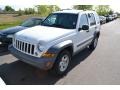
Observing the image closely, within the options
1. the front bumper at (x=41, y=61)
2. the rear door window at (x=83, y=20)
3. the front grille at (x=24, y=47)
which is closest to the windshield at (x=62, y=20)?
the rear door window at (x=83, y=20)

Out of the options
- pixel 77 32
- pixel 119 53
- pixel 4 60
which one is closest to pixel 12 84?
pixel 4 60

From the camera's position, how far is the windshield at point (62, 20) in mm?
5340

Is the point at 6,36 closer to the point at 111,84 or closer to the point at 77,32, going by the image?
the point at 77,32

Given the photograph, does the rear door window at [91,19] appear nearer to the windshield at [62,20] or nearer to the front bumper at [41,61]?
the windshield at [62,20]

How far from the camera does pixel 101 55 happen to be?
697cm

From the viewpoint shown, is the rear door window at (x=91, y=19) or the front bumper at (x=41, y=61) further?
the rear door window at (x=91, y=19)

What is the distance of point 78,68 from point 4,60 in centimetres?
277

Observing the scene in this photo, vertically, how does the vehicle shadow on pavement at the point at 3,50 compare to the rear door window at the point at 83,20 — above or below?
below

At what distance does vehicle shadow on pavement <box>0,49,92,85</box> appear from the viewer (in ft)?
14.1

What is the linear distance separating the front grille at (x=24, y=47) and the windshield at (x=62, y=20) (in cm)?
Answer: 143

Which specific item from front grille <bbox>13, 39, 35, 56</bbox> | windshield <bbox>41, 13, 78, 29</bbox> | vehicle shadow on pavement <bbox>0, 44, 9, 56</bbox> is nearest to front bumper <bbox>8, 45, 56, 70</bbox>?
front grille <bbox>13, 39, 35, 56</bbox>

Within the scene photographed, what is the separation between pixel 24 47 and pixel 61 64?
1.21 metres

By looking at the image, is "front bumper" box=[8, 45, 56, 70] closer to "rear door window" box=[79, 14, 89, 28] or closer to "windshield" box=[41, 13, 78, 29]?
"windshield" box=[41, 13, 78, 29]

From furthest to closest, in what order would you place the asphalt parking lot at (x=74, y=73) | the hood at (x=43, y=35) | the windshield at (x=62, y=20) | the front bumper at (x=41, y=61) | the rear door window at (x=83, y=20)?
the rear door window at (x=83, y=20) < the windshield at (x=62, y=20) < the asphalt parking lot at (x=74, y=73) < the hood at (x=43, y=35) < the front bumper at (x=41, y=61)
